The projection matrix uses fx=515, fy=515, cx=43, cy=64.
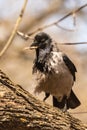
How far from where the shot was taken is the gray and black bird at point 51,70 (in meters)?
4.99

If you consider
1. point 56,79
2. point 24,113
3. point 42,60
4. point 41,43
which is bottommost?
point 24,113

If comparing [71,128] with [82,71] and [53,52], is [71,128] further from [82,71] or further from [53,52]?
[82,71]

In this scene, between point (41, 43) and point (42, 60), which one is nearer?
point (42, 60)

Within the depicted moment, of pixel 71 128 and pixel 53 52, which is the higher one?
pixel 53 52

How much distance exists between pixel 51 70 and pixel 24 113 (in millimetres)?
1658

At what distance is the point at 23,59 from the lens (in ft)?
36.8

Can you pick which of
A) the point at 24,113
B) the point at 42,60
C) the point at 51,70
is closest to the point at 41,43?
the point at 42,60

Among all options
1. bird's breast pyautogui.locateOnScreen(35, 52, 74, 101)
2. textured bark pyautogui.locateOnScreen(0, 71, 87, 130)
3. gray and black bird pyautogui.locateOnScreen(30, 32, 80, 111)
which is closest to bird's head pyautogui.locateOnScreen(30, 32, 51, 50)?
gray and black bird pyautogui.locateOnScreen(30, 32, 80, 111)

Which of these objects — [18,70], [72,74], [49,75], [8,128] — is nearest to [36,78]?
[49,75]

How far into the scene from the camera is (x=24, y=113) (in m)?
3.34

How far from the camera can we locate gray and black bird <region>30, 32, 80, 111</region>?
4988mm

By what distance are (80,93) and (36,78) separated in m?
5.69

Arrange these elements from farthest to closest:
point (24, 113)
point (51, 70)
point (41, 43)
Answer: point (41, 43)
point (51, 70)
point (24, 113)

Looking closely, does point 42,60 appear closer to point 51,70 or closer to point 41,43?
point 51,70
